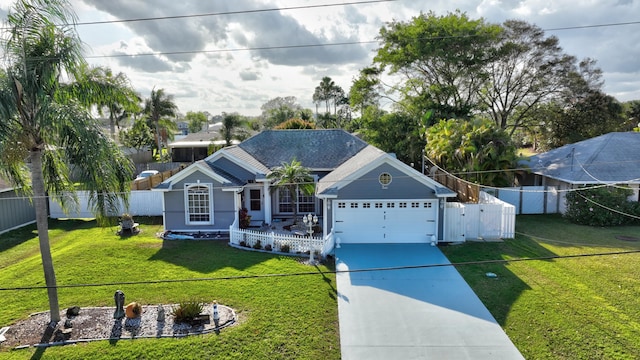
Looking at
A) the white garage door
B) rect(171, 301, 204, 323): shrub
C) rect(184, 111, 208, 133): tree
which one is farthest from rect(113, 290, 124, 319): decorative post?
rect(184, 111, 208, 133): tree

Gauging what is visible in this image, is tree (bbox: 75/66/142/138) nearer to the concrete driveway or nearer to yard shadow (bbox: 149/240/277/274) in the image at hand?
yard shadow (bbox: 149/240/277/274)

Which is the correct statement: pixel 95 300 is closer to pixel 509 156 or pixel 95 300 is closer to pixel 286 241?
pixel 286 241

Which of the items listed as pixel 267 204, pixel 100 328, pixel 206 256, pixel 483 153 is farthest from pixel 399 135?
pixel 100 328

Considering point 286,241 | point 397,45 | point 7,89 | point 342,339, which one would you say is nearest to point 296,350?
point 342,339

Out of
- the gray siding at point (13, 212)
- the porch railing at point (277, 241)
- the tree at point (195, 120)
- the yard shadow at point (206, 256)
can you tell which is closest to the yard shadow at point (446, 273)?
the porch railing at point (277, 241)

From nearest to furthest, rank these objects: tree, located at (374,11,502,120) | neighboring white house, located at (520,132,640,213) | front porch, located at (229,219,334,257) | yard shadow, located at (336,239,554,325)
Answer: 1. yard shadow, located at (336,239,554,325)
2. front porch, located at (229,219,334,257)
3. neighboring white house, located at (520,132,640,213)
4. tree, located at (374,11,502,120)

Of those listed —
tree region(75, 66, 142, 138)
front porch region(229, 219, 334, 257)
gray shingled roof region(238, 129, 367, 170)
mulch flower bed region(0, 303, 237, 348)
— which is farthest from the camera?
gray shingled roof region(238, 129, 367, 170)

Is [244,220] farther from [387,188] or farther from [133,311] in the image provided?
[133,311]

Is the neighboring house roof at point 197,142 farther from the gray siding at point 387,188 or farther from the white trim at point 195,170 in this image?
the gray siding at point 387,188
